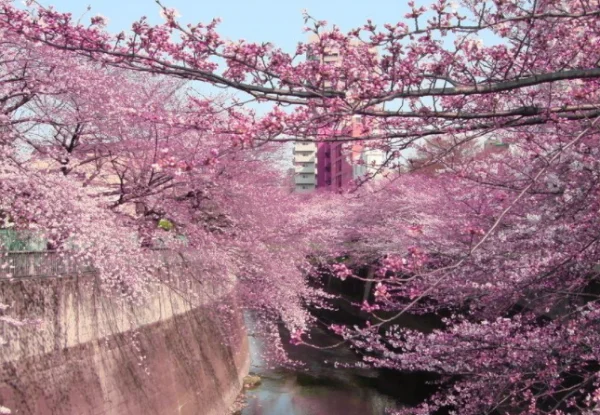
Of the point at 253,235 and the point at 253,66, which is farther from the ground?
the point at 253,66

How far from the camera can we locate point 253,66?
4094mm

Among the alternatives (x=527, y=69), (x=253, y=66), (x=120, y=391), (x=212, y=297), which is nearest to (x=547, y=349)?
(x=527, y=69)

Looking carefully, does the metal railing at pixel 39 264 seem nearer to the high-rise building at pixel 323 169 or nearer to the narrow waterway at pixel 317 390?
the narrow waterway at pixel 317 390

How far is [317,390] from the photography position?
1730 cm

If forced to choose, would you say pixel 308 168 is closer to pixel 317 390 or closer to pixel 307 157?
pixel 307 157

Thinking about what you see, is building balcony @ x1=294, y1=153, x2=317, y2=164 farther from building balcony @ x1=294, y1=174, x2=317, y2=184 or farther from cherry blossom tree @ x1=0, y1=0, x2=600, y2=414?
cherry blossom tree @ x1=0, y1=0, x2=600, y2=414

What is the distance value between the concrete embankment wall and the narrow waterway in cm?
111

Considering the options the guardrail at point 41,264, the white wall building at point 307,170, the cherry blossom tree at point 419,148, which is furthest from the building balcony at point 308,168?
the guardrail at point 41,264

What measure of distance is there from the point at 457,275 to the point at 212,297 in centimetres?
807

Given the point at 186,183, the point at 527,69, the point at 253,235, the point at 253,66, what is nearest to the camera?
the point at 253,66

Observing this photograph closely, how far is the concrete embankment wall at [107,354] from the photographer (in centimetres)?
896

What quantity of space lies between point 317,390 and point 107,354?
7926 millimetres

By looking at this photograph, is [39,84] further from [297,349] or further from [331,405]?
[297,349]

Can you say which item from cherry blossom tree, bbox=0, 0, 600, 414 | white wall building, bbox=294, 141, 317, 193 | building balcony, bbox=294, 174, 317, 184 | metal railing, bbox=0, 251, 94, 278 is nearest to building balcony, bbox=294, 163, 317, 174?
white wall building, bbox=294, 141, 317, 193
